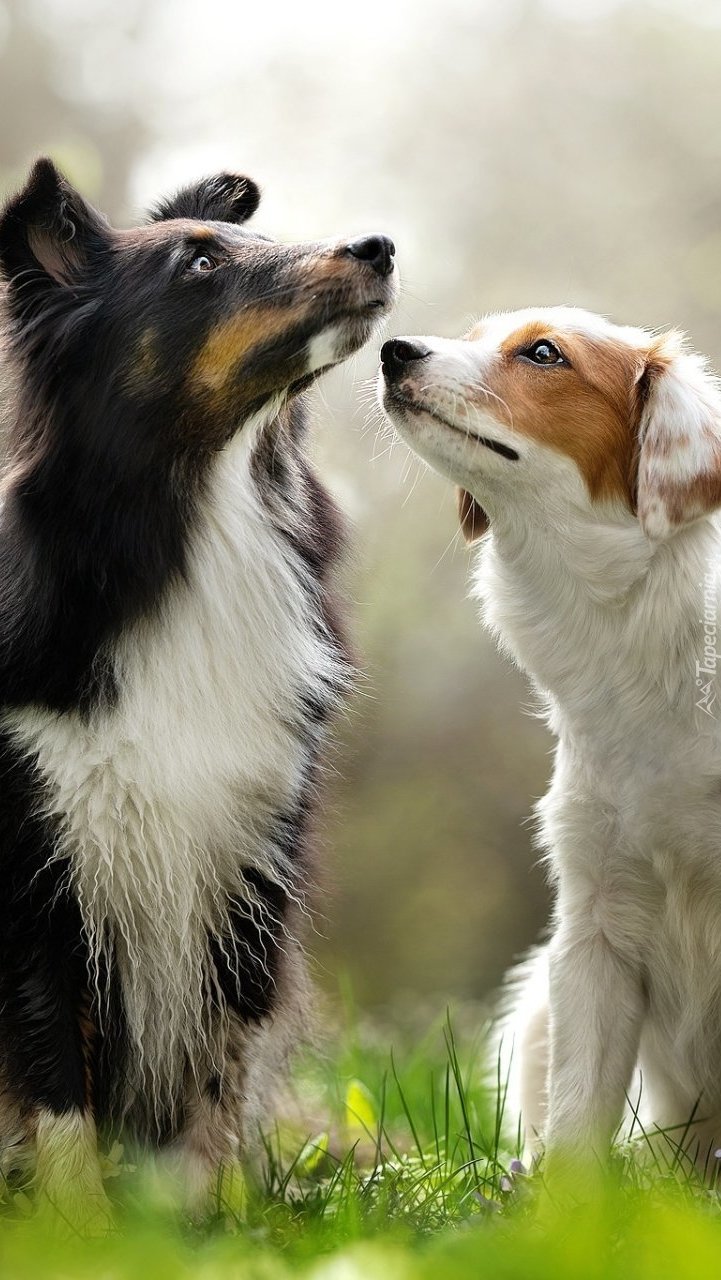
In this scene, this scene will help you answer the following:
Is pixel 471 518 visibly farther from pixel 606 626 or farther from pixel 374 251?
pixel 374 251

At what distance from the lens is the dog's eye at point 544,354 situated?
267cm

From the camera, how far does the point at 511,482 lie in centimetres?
263

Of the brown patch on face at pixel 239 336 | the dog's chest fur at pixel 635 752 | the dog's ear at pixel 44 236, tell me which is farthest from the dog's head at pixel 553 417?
the dog's ear at pixel 44 236

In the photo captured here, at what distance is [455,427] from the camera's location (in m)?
2.59

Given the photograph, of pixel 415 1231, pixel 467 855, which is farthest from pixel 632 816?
pixel 467 855

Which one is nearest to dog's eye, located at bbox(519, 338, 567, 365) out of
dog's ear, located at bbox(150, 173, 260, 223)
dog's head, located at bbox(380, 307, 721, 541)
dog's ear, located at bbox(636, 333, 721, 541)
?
Result: dog's head, located at bbox(380, 307, 721, 541)

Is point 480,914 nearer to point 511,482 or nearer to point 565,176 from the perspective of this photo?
point 565,176

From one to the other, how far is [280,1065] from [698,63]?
565cm

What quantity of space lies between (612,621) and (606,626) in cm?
2

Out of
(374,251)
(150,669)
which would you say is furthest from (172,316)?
(150,669)

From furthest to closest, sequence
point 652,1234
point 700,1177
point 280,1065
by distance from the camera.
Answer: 1. point 280,1065
2. point 700,1177
3. point 652,1234

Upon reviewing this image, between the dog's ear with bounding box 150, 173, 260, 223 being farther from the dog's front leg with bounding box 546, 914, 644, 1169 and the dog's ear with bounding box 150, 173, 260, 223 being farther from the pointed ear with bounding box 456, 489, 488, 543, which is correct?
the dog's front leg with bounding box 546, 914, 644, 1169

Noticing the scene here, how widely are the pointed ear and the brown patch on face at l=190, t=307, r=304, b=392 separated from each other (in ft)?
1.79

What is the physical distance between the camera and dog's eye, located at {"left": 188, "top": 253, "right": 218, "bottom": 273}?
276cm
